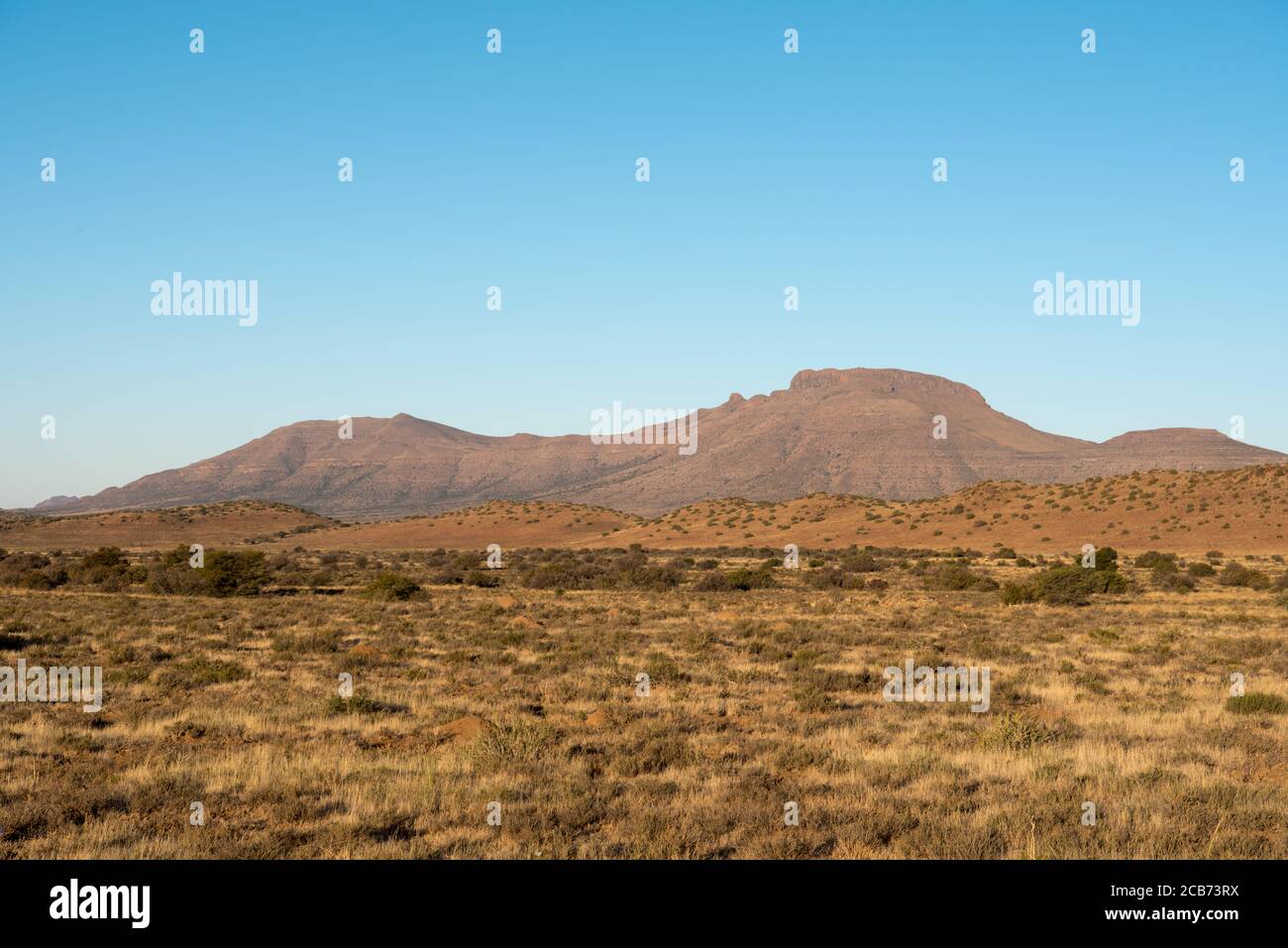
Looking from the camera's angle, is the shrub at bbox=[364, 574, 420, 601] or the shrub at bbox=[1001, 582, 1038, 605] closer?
the shrub at bbox=[1001, 582, 1038, 605]

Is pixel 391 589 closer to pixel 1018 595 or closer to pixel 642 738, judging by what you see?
pixel 1018 595

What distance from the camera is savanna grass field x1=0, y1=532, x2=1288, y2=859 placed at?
309 inches

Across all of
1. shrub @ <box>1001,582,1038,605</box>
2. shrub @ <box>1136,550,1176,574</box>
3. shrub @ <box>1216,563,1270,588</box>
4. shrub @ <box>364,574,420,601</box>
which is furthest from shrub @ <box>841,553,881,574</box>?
shrub @ <box>364,574,420,601</box>

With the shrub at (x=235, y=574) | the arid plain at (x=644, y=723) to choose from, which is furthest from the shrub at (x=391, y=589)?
the shrub at (x=235, y=574)

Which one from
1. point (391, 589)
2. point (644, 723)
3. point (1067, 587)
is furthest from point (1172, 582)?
point (644, 723)

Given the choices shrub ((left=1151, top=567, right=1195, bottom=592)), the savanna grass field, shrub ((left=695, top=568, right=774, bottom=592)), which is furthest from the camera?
shrub ((left=695, top=568, right=774, bottom=592))

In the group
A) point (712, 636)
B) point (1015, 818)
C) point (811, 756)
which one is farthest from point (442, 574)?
point (1015, 818)

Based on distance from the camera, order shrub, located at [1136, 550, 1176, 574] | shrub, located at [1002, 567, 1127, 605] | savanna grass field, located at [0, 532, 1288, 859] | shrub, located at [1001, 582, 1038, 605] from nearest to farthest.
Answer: savanna grass field, located at [0, 532, 1288, 859] → shrub, located at [1002, 567, 1127, 605] → shrub, located at [1001, 582, 1038, 605] → shrub, located at [1136, 550, 1176, 574]

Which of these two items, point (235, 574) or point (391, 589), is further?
point (235, 574)

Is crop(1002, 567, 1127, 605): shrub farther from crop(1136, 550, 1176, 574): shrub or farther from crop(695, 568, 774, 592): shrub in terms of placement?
crop(1136, 550, 1176, 574): shrub

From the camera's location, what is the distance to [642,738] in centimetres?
1152

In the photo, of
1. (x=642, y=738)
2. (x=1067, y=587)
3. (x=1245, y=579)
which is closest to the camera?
(x=642, y=738)

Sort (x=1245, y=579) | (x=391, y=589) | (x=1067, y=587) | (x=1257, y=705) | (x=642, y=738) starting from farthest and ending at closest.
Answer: (x=1245, y=579) → (x=391, y=589) → (x=1067, y=587) → (x=1257, y=705) → (x=642, y=738)
